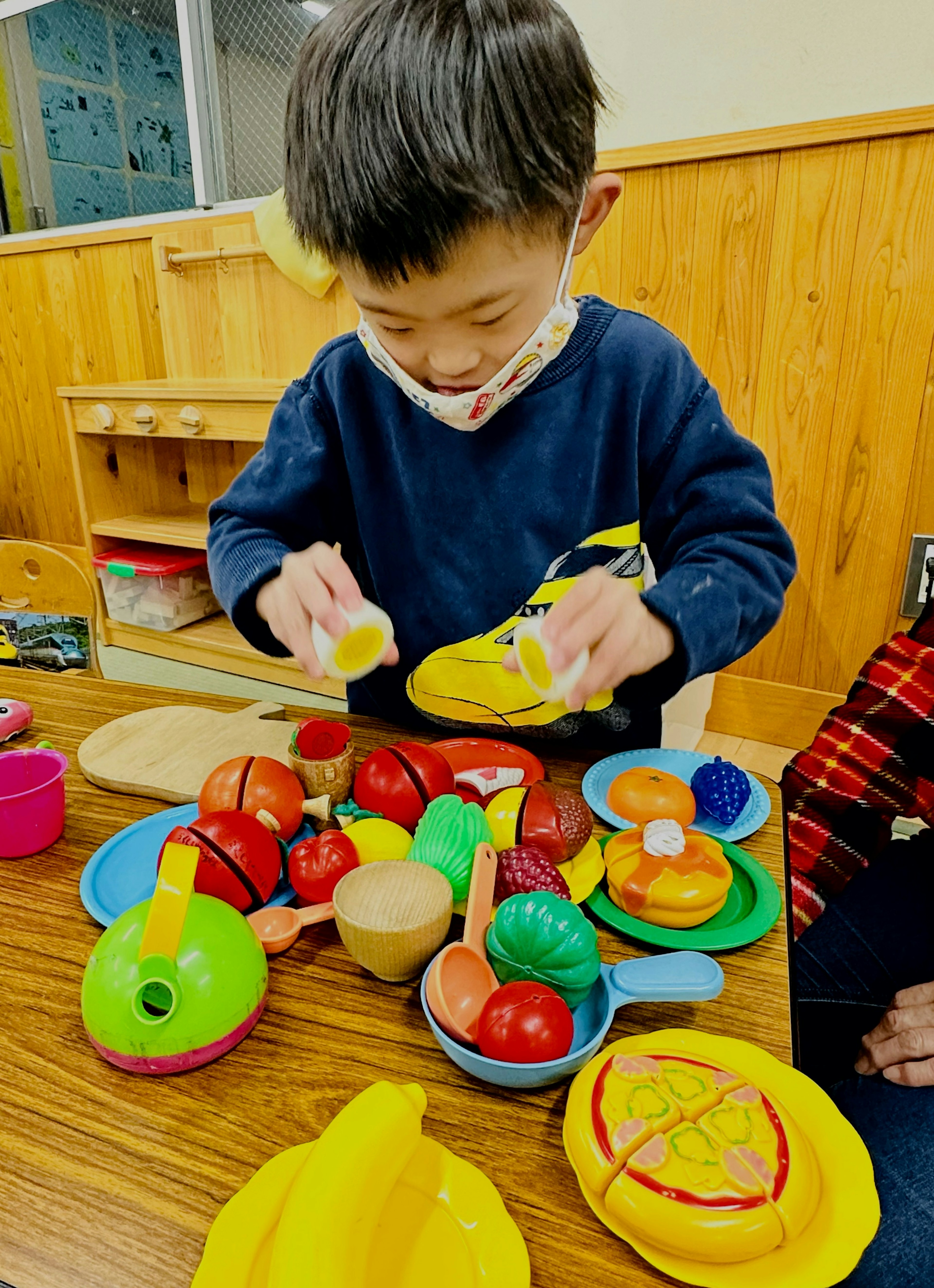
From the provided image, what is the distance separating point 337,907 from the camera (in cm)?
49

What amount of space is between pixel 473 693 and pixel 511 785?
0.68 ft

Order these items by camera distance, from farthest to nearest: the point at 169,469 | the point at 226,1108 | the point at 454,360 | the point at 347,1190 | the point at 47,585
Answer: the point at 169,469 → the point at 47,585 → the point at 454,360 → the point at 226,1108 → the point at 347,1190

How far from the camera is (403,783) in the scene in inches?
24.1

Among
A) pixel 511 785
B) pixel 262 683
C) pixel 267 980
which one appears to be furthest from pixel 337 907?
pixel 262 683

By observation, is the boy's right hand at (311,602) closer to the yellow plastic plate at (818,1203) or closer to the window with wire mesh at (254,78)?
the yellow plastic plate at (818,1203)

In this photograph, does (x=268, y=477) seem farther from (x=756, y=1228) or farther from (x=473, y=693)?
(x=756, y=1228)

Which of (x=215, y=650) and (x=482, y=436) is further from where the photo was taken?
(x=215, y=650)

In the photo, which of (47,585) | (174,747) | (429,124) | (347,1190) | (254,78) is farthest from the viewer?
(254,78)

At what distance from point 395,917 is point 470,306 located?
0.40 m

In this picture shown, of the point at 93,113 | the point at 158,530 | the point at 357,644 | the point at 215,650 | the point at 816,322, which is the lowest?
the point at 215,650

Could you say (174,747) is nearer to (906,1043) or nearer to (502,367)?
(502,367)

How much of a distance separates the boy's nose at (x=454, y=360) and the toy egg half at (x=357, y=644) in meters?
0.19

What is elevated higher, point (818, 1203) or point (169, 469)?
point (818, 1203)

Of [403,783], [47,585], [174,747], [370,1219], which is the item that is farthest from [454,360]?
[47,585]
